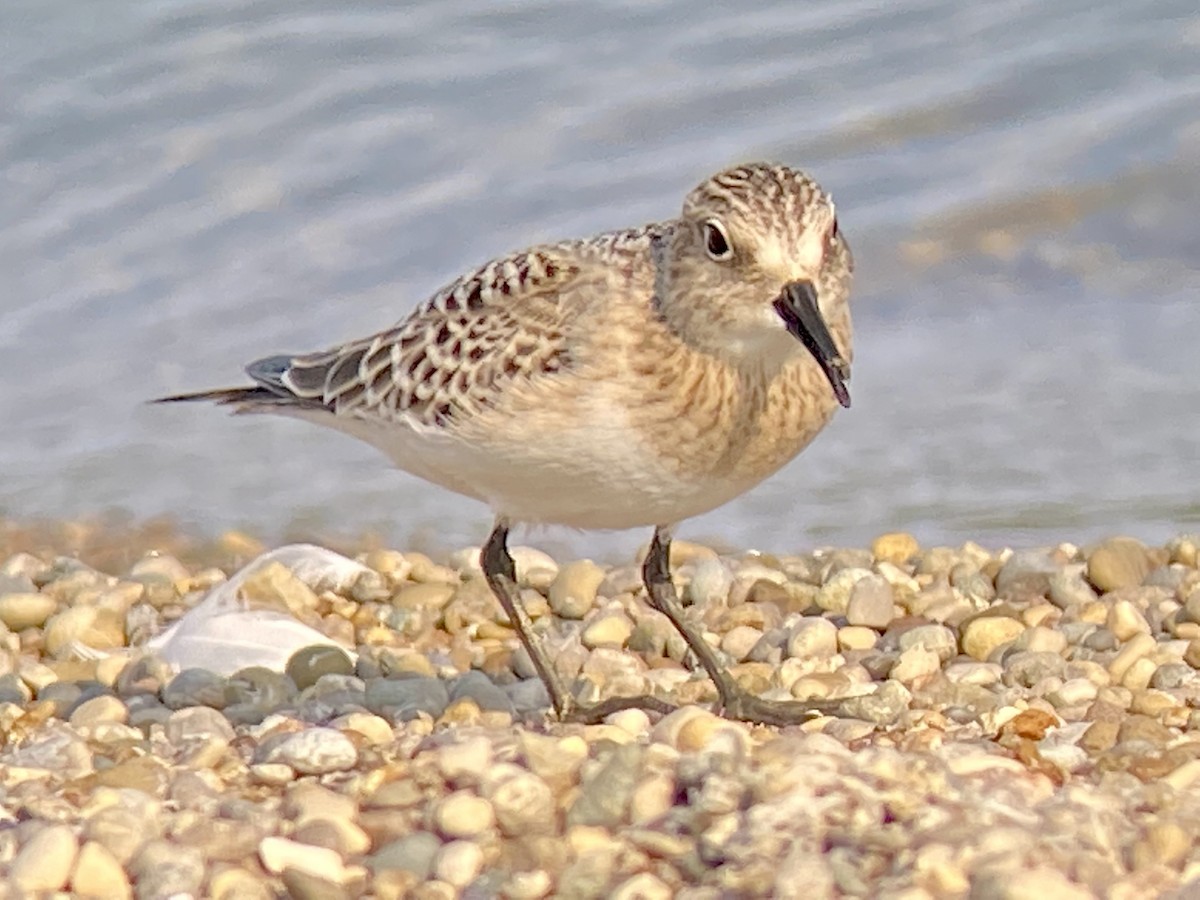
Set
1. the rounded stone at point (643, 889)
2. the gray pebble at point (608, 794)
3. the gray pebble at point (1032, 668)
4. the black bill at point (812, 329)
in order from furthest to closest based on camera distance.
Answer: the gray pebble at point (1032, 668), the black bill at point (812, 329), the gray pebble at point (608, 794), the rounded stone at point (643, 889)

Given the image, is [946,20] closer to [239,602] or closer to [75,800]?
[239,602]

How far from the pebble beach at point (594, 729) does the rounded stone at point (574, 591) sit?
1cm

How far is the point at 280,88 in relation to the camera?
35.0 ft

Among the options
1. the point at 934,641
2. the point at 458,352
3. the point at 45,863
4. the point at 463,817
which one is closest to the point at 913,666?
the point at 934,641

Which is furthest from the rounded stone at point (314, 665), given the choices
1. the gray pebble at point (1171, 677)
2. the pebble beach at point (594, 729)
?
→ the gray pebble at point (1171, 677)

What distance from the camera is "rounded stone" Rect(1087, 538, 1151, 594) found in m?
6.13

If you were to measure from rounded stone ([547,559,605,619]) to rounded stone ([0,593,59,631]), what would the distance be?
1405 mm

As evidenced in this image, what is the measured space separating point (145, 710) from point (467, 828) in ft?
5.57

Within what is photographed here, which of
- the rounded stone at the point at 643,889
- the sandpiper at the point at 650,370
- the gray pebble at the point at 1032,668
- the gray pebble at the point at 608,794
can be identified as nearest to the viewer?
the rounded stone at the point at 643,889

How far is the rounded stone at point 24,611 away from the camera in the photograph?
20.5ft

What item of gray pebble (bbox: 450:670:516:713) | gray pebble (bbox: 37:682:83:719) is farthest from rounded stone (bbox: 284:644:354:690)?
gray pebble (bbox: 37:682:83:719)

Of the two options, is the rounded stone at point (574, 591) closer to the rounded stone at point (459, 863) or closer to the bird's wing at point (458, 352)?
the bird's wing at point (458, 352)

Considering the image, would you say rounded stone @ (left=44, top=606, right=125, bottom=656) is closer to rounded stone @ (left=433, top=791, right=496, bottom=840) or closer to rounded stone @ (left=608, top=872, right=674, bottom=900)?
rounded stone @ (left=433, top=791, right=496, bottom=840)

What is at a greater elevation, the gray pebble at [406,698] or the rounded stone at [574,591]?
the gray pebble at [406,698]
